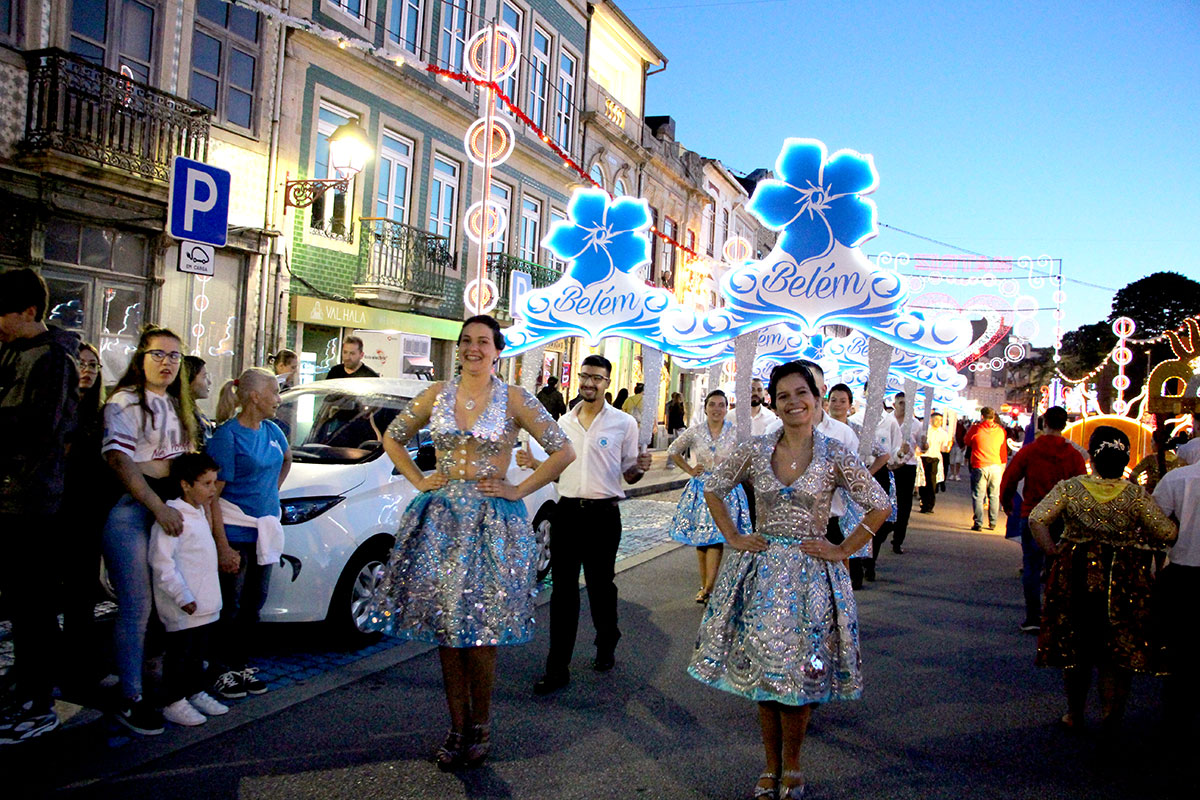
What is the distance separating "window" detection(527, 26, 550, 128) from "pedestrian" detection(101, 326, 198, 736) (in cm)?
2019

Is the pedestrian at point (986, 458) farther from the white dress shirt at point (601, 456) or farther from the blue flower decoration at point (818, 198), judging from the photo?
the white dress shirt at point (601, 456)

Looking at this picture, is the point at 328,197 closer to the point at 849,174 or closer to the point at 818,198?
the point at 818,198

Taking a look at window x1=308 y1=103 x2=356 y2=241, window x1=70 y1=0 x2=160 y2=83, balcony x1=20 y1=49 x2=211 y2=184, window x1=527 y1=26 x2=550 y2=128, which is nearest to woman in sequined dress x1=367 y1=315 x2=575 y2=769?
balcony x1=20 y1=49 x2=211 y2=184

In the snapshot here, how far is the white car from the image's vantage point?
220 inches

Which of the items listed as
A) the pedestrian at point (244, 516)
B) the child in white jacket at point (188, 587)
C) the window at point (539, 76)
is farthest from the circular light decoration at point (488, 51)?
the window at point (539, 76)

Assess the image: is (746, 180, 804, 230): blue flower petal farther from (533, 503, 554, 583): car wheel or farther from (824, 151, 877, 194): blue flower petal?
(533, 503, 554, 583): car wheel

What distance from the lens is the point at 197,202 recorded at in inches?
303

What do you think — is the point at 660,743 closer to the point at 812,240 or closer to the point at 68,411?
the point at 68,411

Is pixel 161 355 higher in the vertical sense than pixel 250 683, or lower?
higher

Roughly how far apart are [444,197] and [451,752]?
17796 millimetres

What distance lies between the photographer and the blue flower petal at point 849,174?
8.95m

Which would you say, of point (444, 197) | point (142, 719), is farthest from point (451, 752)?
point (444, 197)

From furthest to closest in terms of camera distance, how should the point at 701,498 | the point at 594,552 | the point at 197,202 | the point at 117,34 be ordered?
the point at 117,34
the point at 701,498
the point at 197,202
the point at 594,552

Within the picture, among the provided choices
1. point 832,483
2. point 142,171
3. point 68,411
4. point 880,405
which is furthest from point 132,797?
point 142,171
